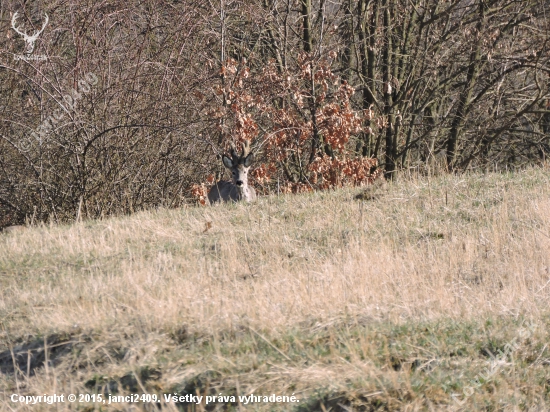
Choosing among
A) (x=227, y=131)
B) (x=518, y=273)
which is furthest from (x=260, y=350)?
(x=227, y=131)

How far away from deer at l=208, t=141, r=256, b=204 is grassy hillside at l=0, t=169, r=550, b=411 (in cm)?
334

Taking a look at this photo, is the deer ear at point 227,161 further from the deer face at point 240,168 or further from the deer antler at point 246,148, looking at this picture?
the deer antler at point 246,148

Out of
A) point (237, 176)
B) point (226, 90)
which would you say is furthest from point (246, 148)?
point (226, 90)

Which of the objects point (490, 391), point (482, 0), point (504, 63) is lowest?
point (490, 391)

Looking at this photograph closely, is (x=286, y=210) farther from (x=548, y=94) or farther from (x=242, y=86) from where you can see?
(x=548, y=94)

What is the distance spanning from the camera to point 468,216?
9.30 metres

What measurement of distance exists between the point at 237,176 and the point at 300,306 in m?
8.03

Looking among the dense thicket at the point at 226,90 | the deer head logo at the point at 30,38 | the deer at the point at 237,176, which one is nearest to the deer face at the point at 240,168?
the deer at the point at 237,176

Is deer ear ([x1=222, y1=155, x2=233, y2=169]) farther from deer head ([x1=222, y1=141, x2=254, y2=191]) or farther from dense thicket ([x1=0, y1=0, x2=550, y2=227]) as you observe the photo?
dense thicket ([x1=0, y1=0, x2=550, y2=227])

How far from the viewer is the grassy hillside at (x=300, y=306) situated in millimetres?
4590

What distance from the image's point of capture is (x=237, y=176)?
45.1ft

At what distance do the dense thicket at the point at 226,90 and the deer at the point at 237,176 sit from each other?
1.21ft

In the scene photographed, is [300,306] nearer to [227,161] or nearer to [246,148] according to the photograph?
[227,161]

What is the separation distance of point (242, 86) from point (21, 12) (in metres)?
4.12
